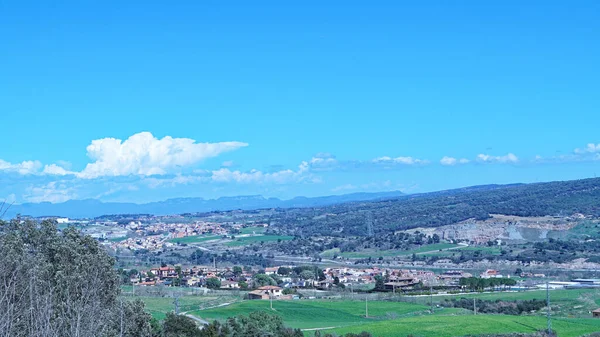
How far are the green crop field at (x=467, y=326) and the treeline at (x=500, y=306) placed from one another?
4.87m

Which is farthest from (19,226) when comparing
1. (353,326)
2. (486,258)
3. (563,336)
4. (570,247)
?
(570,247)

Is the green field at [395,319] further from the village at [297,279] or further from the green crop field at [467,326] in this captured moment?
the village at [297,279]

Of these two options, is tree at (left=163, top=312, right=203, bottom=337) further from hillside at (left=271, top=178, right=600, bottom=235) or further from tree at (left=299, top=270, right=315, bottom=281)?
hillside at (left=271, top=178, right=600, bottom=235)

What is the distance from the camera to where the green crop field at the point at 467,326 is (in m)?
36.8

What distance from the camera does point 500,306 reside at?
4816 cm

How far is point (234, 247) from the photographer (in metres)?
111

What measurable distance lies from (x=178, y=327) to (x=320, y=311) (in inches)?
746

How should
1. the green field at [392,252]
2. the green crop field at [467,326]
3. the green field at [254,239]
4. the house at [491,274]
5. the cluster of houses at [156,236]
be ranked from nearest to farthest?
the green crop field at [467,326], the house at [491,274], the green field at [392,252], the cluster of houses at [156,236], the green field at [254,239]

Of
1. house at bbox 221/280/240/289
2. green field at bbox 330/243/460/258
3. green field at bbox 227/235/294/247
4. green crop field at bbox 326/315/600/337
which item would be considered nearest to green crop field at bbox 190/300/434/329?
green crop field at bbox 326/315/600/337

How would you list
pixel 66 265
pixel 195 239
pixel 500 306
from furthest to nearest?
pixel 195 239
pixel 500 306
pixel 66 265

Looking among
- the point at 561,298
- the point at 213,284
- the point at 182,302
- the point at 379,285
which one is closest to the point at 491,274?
the point at 379,285

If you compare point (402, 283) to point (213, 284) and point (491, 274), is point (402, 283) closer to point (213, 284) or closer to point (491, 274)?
point (491, 274)

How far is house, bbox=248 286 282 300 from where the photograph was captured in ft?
178

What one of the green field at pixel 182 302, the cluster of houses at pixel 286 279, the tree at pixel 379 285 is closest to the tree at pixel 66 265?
the green field at pixel 182 302
